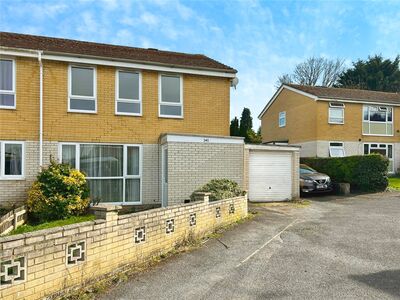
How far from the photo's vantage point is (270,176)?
612 inches

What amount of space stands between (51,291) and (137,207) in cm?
861

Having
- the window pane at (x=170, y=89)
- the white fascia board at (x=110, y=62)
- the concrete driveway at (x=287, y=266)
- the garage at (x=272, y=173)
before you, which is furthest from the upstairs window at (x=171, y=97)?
the concrete driveway at (x=287, y=266)

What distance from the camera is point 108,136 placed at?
42.7ft

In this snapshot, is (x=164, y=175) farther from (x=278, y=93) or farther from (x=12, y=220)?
(x=278, y=93)

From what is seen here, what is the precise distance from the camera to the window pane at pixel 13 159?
11.9 meters

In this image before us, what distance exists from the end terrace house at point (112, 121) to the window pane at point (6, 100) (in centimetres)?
3

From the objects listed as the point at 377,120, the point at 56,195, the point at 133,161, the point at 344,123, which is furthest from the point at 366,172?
the point at 56,195

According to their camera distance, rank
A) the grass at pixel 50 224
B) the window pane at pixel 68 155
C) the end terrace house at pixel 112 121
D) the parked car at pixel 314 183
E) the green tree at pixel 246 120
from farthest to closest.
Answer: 1. the green tree at pixel 246 120
2. the parked car at pixel 314 183
3. the window pane at pixel 68 155
4. the end terrace house at pixel 112 121
5. the grass at pixel 50 224

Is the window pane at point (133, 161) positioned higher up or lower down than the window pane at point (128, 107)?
lower down

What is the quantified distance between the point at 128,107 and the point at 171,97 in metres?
1.72

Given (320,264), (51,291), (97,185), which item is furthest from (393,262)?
(97,185)

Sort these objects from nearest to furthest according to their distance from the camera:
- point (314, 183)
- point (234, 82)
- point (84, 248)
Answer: point (84, 248) → point (234, 82) → point (314, 183)

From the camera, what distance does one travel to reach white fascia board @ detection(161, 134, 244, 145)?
12.3m

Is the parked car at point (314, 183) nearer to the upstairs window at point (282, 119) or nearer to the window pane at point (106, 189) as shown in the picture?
the window pane at point (106, 189)
